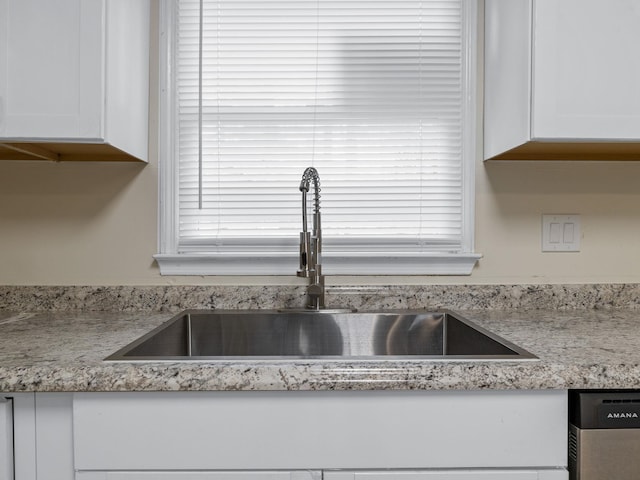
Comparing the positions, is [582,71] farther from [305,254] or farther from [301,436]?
[301,436]

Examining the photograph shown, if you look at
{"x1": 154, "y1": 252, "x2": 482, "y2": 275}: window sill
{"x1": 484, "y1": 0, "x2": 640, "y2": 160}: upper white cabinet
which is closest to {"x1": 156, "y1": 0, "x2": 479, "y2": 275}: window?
{"x1": 154, "y1": 252, "x2": 482, "y2": 275}: window sill

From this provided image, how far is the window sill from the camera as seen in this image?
1.58 meters

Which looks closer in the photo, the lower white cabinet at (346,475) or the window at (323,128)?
the lower white cabinet at (346,475)

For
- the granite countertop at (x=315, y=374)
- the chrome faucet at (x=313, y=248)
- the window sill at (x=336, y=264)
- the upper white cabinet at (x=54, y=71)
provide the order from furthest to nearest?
the window sill at (x=336, y=264)
the chrome faucet at (x=313, y=248)
the upper white cabinet at (x=54, y=71)
the granite countertop at (x=315, y=374)

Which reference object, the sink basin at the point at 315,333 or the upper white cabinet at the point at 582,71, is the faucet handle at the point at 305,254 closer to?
the sink basin at the point at 315,333

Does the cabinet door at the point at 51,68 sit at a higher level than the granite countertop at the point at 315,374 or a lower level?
higher

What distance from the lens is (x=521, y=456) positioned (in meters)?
0.93

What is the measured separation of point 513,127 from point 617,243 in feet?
1.89

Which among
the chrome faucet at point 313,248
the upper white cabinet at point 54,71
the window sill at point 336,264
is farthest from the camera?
the window sill at point 336,264

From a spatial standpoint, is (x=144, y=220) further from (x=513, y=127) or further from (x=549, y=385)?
(x=549, y=385)

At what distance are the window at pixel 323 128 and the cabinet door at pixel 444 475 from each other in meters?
0.73

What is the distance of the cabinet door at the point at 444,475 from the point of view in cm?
93

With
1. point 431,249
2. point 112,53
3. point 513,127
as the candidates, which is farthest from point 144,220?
point 513,127

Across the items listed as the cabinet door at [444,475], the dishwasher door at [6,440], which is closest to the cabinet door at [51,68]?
the dishwasher door at [6,440]
